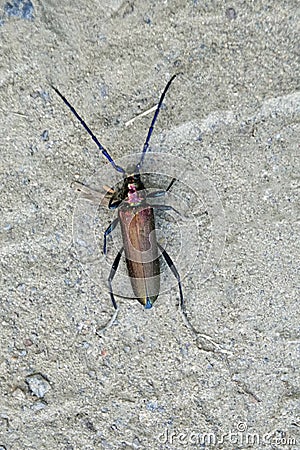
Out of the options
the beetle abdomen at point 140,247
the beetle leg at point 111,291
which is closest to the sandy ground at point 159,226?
the beetle leg at point 111,291

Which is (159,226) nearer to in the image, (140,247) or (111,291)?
(140,247)

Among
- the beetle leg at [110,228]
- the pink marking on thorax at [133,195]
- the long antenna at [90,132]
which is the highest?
the long antenna at [90,132]

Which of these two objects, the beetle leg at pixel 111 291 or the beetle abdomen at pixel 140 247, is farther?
the beetle leg at pixel 111 291

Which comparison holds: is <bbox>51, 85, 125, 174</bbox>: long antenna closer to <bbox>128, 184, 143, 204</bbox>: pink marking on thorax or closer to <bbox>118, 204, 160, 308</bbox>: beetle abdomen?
<bbox>128, 184, 143, 204</bbox>: pink marking on thorax

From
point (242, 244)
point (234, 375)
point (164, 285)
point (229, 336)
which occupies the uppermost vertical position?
point (242, 244)

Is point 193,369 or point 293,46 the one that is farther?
point 193,369

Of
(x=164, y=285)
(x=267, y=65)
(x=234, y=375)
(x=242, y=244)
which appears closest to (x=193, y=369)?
(x=234, y=375)

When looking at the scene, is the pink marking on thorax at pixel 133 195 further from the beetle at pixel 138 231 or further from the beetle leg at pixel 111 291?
the beetle leg at pixel 111 291

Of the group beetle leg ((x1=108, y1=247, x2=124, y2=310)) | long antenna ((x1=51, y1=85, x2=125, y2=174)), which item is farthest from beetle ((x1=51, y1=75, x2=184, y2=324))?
beetle leg ((x1=108, y1=247, x2=124, y2=310))

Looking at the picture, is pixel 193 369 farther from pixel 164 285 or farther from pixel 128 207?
pixel 128 207
